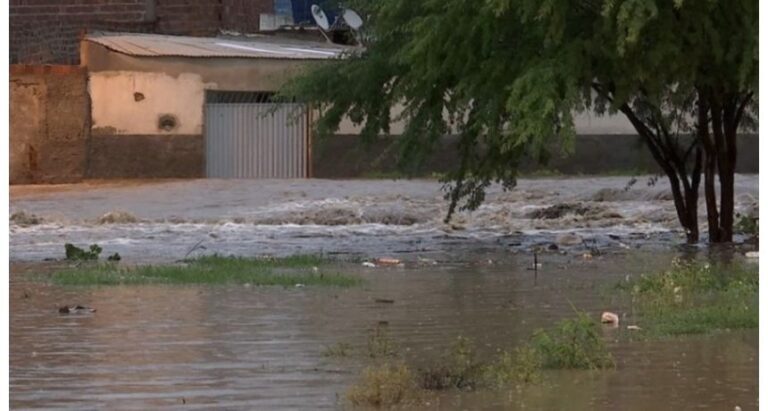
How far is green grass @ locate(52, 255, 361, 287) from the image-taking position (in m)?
15.1

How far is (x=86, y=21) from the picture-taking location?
36.0m

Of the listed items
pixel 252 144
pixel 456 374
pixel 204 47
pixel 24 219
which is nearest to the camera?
pixel 456 374

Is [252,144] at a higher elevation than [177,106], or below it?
below

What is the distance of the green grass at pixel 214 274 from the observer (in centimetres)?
1514

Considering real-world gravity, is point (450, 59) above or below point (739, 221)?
above

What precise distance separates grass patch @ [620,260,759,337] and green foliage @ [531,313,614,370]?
135 centimetres

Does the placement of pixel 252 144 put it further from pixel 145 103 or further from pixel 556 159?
pixel 556 159

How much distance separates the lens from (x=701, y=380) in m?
9.01

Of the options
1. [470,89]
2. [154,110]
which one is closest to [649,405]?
[470,89]

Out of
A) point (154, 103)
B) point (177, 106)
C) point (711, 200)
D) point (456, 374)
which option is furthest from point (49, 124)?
point (456, 374)

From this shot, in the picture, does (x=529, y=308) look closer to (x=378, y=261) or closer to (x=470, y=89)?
(x=470, y=89)

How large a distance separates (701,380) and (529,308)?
4.01 m

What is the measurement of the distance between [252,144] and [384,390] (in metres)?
25.7

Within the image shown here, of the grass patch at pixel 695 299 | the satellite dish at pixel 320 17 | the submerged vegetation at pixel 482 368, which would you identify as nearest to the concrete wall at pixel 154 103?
the satellite dish at pixel 320 17
